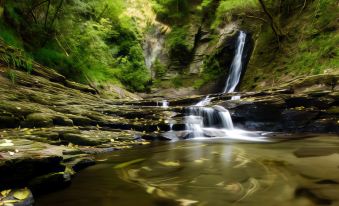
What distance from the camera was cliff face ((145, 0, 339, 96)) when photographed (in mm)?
12936

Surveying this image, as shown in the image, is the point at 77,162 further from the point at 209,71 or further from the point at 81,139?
the point at 209,71

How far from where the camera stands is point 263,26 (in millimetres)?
16672

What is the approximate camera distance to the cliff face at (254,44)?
12936 millimetres

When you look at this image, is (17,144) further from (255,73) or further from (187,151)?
(255,73)

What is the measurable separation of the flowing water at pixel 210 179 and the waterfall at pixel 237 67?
34.4ft

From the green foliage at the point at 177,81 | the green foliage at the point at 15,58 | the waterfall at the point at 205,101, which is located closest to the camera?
the green foliage at the point at 15,58

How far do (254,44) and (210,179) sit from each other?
14068 millimetres

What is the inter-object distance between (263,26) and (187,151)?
1268 centimetres

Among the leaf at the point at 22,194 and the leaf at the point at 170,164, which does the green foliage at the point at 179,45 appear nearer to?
the leaf at the point at 170,164

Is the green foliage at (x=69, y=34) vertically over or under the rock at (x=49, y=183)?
over

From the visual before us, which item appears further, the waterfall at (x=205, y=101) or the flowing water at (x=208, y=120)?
the waterfall at (x=205, y=101)

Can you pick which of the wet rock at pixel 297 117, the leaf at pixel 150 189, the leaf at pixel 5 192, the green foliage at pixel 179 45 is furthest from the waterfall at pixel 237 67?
the leaf at pixel 5 192

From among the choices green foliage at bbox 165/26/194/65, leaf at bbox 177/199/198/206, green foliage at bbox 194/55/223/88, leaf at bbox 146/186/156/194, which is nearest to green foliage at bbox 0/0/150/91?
green foliage at bbox 165/26/194/65

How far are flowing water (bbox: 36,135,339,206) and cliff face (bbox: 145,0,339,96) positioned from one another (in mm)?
4752
